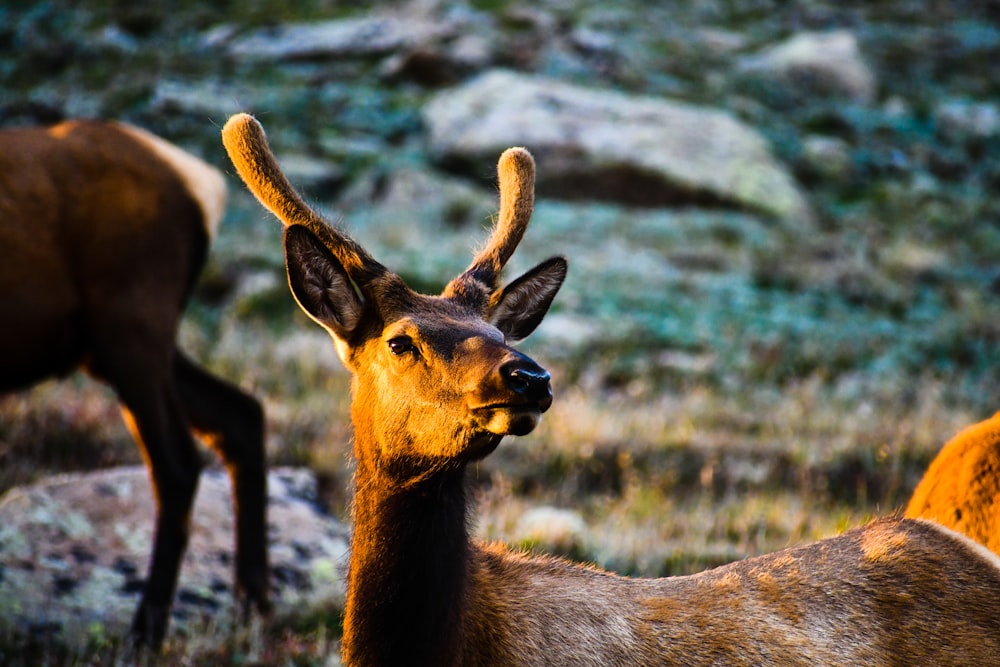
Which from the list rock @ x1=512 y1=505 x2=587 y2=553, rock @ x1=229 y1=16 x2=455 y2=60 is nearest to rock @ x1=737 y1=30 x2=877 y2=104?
rock @ x1=229 y1=16 x2=455 y2=60

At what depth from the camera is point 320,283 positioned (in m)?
3.69

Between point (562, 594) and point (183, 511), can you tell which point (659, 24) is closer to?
point (183, 511)

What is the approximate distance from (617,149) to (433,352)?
12060 mm

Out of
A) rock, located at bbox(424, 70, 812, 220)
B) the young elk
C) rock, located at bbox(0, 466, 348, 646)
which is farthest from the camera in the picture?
rock, located at bbox(424, 70, 812, 220)

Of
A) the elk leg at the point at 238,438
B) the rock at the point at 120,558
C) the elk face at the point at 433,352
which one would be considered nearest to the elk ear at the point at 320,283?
the elk face at the point at 433,352

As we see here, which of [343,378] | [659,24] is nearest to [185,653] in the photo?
[343,378]

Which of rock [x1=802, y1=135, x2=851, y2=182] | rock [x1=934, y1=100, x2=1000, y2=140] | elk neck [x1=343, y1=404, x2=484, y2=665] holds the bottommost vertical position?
elk neck [x1=343, y1=404, x2=484, y2=665]

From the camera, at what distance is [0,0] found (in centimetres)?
1916

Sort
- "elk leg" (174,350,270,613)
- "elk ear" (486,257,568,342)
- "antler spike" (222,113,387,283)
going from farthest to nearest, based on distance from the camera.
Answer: "elk leg" (174,350,270,613)
"elk ear" (486,257,568,342)
"antler spike" (222,113,387,283)

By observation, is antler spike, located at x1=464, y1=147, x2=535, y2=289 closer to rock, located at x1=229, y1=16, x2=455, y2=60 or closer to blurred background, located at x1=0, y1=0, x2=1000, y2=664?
blurred background, located at x1=0, y1=0, x2=1000, y2=664

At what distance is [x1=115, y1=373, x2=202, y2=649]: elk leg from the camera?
5.57 m

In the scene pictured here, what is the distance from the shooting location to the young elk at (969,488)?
414 centimetres

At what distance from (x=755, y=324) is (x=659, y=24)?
10.4 meters

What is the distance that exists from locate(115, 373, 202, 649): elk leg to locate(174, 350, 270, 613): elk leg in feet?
1.09
